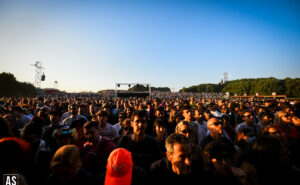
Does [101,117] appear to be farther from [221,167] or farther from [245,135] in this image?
[245,135]

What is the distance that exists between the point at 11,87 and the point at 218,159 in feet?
207

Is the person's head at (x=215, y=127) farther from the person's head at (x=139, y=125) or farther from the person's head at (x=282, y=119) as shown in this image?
the person's head at (x=282, y=119)

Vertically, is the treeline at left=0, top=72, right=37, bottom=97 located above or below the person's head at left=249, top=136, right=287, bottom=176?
above

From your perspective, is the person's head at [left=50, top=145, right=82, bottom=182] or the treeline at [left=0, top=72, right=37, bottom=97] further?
the treeline at [left=0, top=72, right=37, bottom=97]

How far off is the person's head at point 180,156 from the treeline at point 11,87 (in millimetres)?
61629

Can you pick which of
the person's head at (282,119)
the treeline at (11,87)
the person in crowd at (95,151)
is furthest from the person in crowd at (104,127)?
the treeline at (11,87)

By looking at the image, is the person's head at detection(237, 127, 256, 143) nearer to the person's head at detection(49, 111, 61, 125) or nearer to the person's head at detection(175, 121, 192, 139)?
the person's head at detection(175, 121, 192, 139)

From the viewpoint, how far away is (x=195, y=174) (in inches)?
76.5

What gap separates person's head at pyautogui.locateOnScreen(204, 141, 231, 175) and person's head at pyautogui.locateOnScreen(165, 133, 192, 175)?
0.41 meters

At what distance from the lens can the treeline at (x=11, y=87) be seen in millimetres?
43844

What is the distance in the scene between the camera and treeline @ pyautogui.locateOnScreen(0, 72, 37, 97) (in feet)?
144

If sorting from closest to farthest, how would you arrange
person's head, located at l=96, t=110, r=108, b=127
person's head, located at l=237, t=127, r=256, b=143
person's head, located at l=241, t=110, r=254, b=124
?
person's head, located at l=237, t=127, r=256, b=143
person's head, located at l=96, t=110, r=108, b=127
person's head, located at l=241, t=110, r=254, b=124

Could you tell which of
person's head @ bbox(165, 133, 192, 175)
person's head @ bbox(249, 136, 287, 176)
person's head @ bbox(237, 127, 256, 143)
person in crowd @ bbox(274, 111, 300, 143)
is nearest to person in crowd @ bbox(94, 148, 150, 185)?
person's head @ bbox(165, 133, 192, 175)

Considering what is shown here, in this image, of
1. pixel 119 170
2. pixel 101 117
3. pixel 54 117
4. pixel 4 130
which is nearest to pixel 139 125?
pixel 119 170
